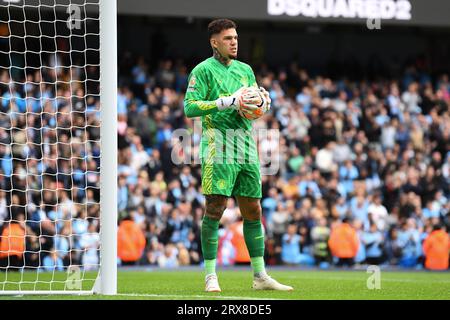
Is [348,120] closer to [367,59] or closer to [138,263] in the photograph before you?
[367,59]

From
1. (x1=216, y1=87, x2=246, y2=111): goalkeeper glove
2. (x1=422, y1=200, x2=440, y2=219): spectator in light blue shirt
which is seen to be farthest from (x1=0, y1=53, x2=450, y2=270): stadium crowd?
(x1=216, y1=87, x2=246, y2=111): goalkeeper glove

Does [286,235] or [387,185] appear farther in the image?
[387,185]

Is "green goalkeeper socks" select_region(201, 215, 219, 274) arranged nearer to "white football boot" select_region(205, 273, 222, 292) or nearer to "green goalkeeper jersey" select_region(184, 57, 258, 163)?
"white football boot" select_region(205, 273, 222, 292)

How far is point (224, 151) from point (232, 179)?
0.83 feet

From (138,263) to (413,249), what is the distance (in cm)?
536

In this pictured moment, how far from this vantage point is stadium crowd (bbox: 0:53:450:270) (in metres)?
15.8

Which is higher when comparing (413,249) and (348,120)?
(348,120)

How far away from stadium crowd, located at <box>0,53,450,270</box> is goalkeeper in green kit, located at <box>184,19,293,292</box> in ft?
22.2

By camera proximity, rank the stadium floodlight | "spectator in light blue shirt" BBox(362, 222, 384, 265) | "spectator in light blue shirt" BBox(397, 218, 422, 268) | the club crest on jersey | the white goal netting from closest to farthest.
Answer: the club crest on jersey, the stadium floodlight, the white goal netting, "spectator in light blue shirt" BBox(362, 222, 384, 265), "spectator in light blue shirt" BBox(397, 218, 422, 268)

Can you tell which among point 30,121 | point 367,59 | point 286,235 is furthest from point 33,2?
point 367,59

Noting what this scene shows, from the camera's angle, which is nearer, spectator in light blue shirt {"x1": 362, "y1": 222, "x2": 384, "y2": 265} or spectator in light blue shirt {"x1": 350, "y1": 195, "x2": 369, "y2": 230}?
spectator in light blue shirt {"x1": 362, "y1": 222, "x2": 384, "y2": 265}

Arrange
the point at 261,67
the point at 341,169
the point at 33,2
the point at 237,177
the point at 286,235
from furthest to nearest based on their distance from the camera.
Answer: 1. the point at 261,67
2. the point at 341,169
3. the point at 286,235
4. the point at 33,2
5. the point at 237,177

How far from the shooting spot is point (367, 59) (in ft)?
74.8

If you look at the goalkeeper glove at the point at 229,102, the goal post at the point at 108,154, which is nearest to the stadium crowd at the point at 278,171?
the goal post at the point at 108,154
